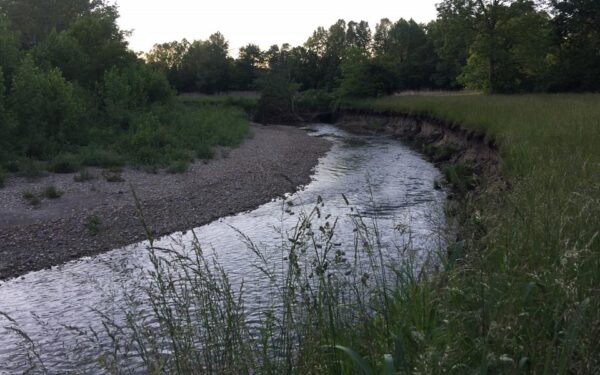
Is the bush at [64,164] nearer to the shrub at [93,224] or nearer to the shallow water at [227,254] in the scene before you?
the shrub at [93,224]

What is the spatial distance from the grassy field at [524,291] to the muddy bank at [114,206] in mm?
3745

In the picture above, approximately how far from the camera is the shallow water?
657cm

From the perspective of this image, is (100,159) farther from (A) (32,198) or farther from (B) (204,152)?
(A) (32,198)

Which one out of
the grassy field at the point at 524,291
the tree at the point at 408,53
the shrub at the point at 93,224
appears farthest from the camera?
the tree at the point at 408,53

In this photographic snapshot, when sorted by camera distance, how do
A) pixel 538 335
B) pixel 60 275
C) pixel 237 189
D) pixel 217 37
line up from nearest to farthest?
pixel 538 335 → pixel 60 275 → pixel 237 189 → pixel 217 37

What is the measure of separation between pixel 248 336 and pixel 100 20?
105 feet

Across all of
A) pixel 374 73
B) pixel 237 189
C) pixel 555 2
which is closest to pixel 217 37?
pixel 374 73

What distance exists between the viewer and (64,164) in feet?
62.8

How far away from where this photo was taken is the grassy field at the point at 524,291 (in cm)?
232

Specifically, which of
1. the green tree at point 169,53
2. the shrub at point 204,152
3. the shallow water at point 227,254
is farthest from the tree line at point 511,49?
the green tree at point 169,53

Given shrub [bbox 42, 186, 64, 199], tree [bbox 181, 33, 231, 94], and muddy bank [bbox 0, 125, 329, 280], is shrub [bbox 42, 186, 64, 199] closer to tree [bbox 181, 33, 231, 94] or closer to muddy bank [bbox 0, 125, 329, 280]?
muddy bank [bbox 0, 125, 329, 280]

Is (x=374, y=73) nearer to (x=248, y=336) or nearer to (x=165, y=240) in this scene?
(x=165, y=240)

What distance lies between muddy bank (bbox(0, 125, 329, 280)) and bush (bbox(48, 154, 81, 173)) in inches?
31.4

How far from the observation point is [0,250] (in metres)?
11.4
